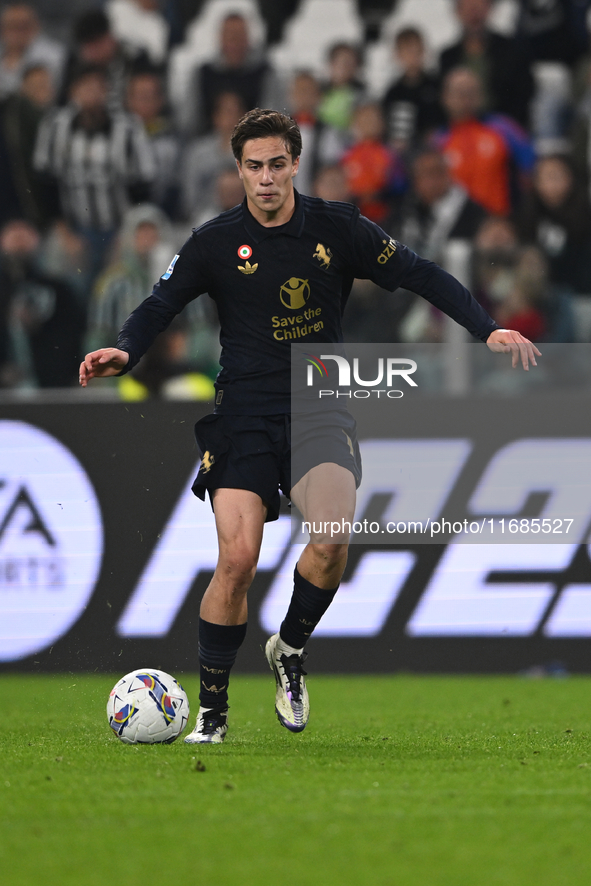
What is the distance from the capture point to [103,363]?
4.35 m

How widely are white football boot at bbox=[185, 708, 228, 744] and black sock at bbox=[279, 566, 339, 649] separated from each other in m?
0.37

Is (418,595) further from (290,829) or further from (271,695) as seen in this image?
(290,829)

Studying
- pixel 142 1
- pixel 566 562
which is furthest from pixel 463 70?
pixel 566 562

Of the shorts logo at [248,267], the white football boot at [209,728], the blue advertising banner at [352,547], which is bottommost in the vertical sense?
the blue advertising banner at [352,547]

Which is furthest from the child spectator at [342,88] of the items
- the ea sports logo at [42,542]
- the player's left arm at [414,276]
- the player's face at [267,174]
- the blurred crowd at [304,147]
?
the player's face at [267,174]

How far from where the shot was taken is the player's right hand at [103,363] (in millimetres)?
4344

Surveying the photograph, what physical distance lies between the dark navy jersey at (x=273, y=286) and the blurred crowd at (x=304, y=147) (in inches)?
151

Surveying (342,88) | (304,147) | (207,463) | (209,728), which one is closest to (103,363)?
(207,463)

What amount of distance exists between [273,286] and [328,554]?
997 millimetres

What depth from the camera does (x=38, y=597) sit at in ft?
23.5

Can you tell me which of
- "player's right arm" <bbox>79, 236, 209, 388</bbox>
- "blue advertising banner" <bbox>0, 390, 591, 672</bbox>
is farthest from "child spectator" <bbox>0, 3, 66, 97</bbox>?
"player's right arm" <bbox>79, 236, 209, 388</bbox>

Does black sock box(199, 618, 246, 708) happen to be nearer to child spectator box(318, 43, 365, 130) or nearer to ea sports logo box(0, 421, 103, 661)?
ea sports logo box(0, 421, 103, 661)

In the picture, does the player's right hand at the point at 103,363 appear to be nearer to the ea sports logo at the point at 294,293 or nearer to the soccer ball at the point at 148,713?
the ea sports logo at the point at 294,293

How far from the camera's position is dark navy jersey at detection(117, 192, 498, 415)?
15.0 feet
